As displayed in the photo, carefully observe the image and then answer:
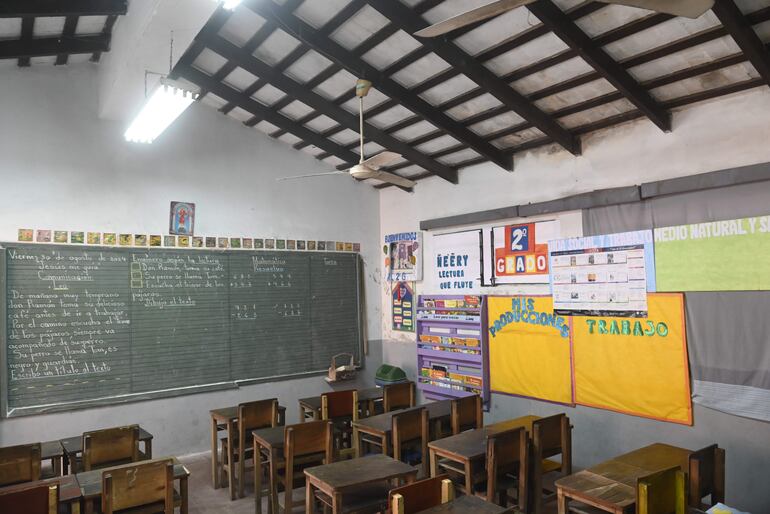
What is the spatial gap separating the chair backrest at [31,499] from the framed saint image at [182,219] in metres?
3.71

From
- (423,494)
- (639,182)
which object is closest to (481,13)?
(423,494)

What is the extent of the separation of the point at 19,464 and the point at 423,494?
103 inches

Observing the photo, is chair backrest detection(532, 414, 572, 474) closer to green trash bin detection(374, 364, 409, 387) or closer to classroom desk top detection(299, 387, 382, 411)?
classroom desk top detection(299, 387, 382, 411)

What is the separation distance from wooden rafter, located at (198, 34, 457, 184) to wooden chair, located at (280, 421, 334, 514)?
3338 mm

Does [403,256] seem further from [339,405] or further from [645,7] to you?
[645,7]

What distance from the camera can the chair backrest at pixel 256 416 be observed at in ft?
14.7

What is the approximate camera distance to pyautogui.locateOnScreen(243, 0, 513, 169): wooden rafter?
171 inches

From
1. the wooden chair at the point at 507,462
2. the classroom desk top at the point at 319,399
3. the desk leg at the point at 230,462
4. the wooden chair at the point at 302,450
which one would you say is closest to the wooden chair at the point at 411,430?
the wooden chair at the point at 302,450

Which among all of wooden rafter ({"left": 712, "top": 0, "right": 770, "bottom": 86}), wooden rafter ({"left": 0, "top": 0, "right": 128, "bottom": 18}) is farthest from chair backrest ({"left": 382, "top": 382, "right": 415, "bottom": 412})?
wooden rafter ({"left": 0, "top": 0, "right": 128, "bottom": 18})

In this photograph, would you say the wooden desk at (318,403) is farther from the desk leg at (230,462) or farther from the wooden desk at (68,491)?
the wooden desk at (68,491)

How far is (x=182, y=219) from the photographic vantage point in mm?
5953

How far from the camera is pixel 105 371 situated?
5344 mm

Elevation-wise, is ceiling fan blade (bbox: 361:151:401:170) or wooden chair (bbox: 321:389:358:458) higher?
ceiling fan blade (bbox: 361:151:401:170)

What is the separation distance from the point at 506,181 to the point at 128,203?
13.9ft
